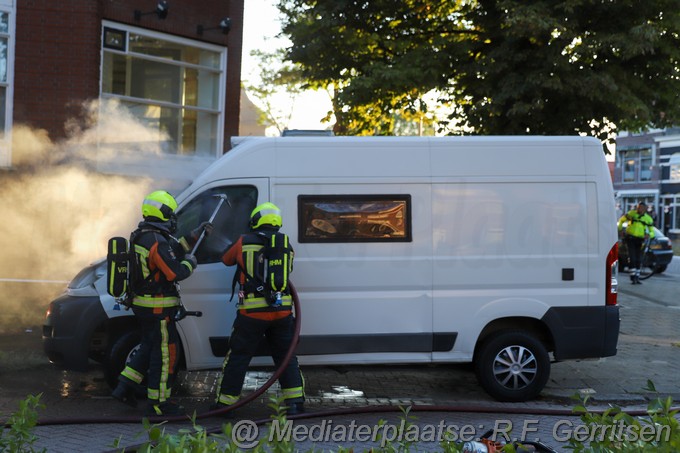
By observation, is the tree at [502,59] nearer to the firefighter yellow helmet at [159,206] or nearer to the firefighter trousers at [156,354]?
the firefighter yellow helmet at [159,206]

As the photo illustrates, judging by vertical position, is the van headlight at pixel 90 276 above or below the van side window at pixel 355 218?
below

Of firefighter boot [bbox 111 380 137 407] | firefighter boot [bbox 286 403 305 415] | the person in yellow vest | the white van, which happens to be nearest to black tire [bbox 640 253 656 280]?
the person in yellow vest

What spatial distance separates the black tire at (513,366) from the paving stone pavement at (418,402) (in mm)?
135

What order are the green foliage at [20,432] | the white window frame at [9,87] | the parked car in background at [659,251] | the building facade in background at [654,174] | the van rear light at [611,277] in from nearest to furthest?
1. the green foliage at [20,432]
2. the van rear light at [611,277]
3. the white window frame at [9,87]
4. the parked car in background at [659,251]
5. the building facade in background at [654,174]

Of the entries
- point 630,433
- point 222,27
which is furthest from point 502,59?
point 630,433

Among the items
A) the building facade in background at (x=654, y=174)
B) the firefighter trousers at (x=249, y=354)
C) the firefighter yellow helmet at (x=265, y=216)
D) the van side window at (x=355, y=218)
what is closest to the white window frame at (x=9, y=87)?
the van side window at (x=355, y=218)

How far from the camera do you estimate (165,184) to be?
1333 cm

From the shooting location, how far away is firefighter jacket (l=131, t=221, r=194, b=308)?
657 centimetres

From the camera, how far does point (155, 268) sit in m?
6.65

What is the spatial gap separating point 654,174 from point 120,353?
52.2 m

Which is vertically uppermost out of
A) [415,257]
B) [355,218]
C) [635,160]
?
[635,160]

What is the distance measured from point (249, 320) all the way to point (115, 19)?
8.38 metres

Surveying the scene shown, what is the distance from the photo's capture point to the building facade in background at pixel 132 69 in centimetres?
1291

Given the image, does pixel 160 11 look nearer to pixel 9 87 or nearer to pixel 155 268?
pixel 9 87
